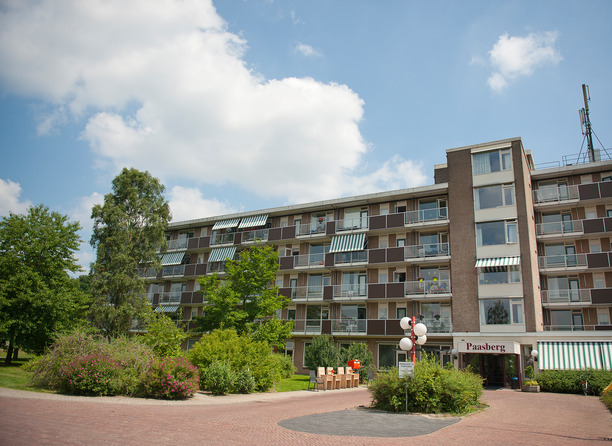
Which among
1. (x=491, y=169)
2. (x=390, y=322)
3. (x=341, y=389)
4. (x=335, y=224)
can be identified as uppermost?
(x=491, y=169)

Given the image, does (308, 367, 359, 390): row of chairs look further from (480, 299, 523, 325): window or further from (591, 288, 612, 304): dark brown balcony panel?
(591, 288, 612, 304): dark brown balcony panel

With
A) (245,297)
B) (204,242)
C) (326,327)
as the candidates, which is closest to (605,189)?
(326,327)

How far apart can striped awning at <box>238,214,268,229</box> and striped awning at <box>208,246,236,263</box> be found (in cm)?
243

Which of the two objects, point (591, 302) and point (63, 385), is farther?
point (591, 302)

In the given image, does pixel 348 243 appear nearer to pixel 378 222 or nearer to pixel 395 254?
pixel 378 222

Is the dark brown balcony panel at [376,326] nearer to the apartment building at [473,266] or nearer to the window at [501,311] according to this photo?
the apartment building at [473,266]

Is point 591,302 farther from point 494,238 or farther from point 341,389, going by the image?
point 341,389

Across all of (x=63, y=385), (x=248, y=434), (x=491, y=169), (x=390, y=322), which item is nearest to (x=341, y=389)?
(x=390, y=322)

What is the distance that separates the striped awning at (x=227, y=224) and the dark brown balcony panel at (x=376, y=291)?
15962 millimetres

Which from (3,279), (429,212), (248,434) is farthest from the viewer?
(429,212)

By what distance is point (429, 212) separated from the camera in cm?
3697

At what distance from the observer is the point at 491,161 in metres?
35.5

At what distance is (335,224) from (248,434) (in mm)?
31129

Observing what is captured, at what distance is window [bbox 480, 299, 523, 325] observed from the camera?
31891 mm
